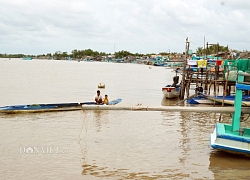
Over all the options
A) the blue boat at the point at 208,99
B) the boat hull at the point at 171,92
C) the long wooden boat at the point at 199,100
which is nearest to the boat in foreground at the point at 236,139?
the blue boat at the point at 208,99

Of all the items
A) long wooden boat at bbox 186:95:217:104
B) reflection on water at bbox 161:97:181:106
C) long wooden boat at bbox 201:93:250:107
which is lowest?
reflection on water at bbox 161:97:181:106

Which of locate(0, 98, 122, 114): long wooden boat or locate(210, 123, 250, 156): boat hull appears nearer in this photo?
locate(210, 123, 250, 156): boat hull

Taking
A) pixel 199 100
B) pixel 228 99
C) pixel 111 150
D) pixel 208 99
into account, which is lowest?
pixel 111 150

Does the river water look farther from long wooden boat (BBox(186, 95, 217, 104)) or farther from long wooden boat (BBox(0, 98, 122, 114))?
long wooden boat (BBox(186, 95, 217, 104))

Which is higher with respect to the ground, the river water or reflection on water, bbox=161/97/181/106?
the river water

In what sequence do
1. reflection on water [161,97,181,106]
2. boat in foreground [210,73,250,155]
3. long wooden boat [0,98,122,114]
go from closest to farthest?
boat in foreground [210,73,250,155]
long wooden boat [0,98,122,114]
reflection on water [161,97,181,106]

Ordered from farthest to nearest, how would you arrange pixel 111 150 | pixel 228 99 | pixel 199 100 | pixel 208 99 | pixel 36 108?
1. pixel 199 100
2. pixel 208 99
3. pixel 228 99
4. pixel 36 108
5. pixel 111 150

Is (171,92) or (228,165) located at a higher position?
(171,92)

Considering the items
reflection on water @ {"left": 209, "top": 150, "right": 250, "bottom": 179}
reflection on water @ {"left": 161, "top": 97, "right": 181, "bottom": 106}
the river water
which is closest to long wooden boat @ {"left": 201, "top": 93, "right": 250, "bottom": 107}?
reflection on water @ {"left": 161, "top": 97, "right": 181, "bottom": 106}

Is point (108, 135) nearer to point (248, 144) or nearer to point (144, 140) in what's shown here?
point (144, 140)

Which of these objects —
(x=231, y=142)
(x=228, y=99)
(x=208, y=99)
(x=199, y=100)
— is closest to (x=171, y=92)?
(x=199, y=100)

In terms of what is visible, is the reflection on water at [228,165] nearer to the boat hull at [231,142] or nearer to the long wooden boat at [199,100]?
the boat hull at [231,142]

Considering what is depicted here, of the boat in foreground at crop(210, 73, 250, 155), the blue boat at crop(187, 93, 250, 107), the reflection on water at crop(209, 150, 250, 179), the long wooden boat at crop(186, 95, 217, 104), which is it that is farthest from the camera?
the long wooden boat at crop(186, 95, 217, 104)

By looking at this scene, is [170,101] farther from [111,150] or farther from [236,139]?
[236,139]
